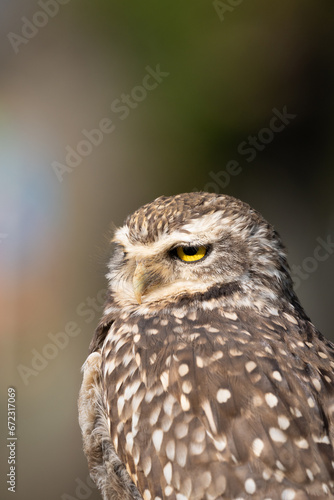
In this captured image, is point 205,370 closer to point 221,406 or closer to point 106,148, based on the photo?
point 221,406

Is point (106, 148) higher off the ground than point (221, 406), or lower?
higher

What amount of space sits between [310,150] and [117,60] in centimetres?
169

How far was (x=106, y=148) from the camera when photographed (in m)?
4.16

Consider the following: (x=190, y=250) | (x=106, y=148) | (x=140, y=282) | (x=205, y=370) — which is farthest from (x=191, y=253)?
(x=106, y=148)

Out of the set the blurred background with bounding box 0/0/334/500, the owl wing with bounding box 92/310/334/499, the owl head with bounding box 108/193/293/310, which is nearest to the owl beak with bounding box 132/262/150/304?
the owl head with bounding box 108/193/293/310

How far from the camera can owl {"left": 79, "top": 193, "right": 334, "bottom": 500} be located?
1424 mm

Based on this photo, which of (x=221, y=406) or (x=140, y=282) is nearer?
(x=221, y=406)

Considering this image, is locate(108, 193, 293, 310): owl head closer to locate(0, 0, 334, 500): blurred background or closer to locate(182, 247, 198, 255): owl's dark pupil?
locate(182, 247, 198, 255): owl's dark pupil

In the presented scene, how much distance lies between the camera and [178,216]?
1.81 m

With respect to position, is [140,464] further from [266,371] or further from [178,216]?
[178,216]

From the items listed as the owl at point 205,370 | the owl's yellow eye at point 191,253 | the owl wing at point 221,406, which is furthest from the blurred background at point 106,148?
the owl wing at point 221,406

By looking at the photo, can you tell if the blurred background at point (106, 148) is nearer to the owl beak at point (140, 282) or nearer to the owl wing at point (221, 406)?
the owl beak at point (140, 282)

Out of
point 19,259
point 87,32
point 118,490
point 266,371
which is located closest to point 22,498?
point 19,259

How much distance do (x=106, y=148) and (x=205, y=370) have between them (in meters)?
2.88
